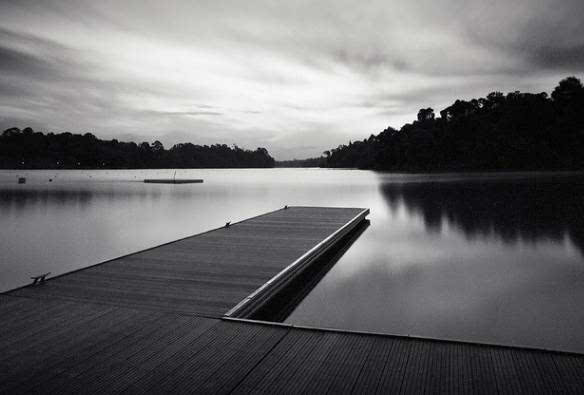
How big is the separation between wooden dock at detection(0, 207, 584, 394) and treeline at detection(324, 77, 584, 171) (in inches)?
2820

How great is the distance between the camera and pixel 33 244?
11.6 meters

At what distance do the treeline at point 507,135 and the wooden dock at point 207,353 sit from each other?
71.6m

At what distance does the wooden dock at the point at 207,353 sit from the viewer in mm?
2590

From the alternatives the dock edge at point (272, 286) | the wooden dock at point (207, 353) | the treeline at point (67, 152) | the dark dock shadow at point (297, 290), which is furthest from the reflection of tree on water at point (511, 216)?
the treeline at point (67, 152)

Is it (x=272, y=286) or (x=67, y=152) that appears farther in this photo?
(x=67, y=152)

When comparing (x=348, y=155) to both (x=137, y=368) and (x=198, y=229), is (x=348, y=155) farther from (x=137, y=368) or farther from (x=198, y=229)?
(x=137, y=368)

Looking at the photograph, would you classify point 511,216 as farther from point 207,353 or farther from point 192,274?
point 207,353

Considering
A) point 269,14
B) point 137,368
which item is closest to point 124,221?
point 269,14

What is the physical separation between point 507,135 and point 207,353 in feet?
247

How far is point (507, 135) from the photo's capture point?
6619 centimetres

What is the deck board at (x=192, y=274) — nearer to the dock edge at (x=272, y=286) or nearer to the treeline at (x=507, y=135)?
the dock edge at (x=272, y=286)

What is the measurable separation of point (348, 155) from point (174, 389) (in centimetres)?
14179

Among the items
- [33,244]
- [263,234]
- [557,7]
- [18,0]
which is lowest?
[33,244]

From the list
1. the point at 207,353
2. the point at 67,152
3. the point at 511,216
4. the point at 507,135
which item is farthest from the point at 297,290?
the point at 67,152
